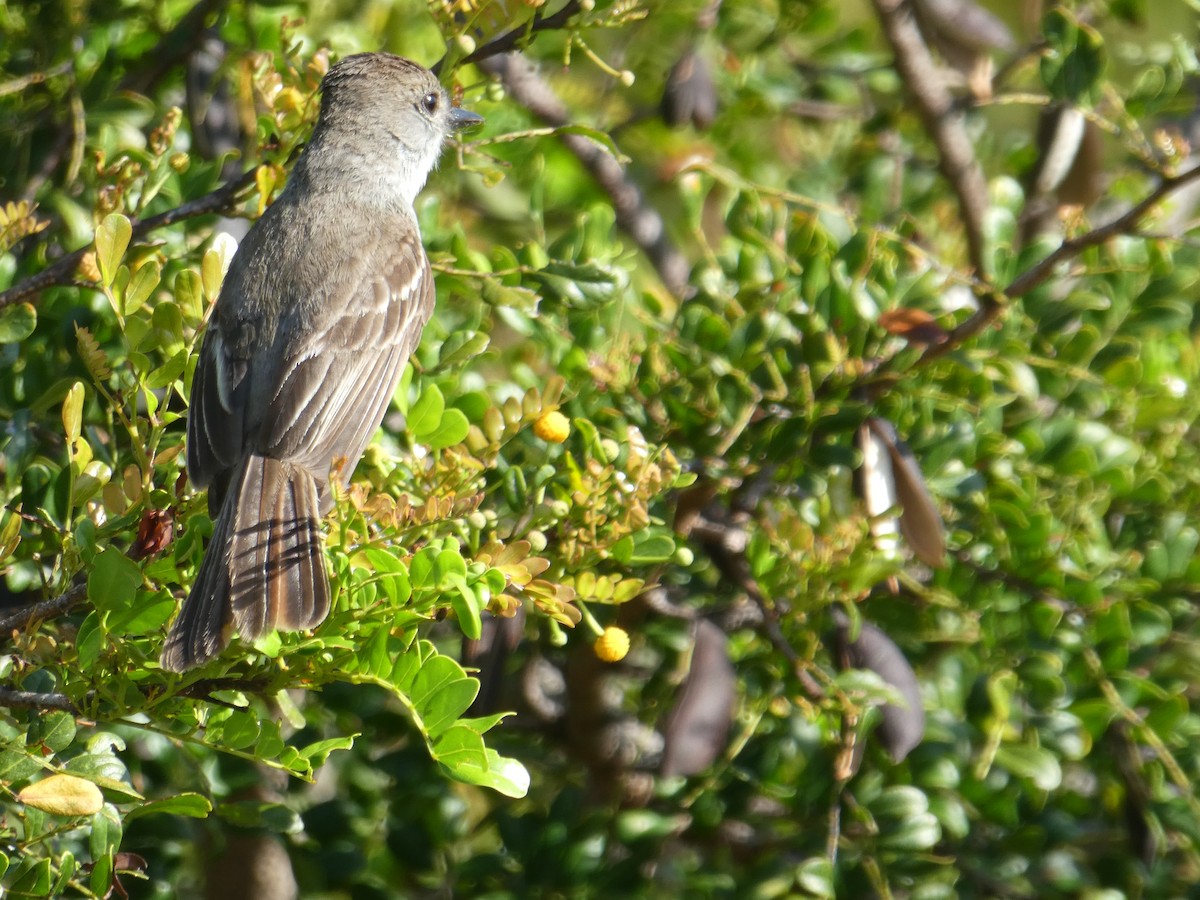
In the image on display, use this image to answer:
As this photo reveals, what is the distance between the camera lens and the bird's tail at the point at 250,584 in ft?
6.48

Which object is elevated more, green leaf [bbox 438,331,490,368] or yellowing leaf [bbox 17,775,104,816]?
green leaf [bbox 438,331,490,368]

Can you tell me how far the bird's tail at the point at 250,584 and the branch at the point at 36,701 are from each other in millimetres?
245

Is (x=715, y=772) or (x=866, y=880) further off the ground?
(x=715, y=772)

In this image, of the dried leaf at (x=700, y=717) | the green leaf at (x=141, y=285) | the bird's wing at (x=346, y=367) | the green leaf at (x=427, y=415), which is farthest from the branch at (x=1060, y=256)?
the green leaf at (x=141, y=285)

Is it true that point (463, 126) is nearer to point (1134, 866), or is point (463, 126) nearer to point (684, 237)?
point (684, 237)

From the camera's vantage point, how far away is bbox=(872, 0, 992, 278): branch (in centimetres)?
419

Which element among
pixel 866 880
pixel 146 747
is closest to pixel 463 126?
pixel 146 747

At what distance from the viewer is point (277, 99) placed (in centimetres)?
266

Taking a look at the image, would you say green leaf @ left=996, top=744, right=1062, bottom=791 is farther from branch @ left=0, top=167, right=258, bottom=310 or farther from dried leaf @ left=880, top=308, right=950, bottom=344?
branch @ left=0, top=167, right=258, bottom=310

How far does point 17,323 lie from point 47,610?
668 mm

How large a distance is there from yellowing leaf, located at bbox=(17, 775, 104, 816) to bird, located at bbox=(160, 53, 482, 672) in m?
0.23

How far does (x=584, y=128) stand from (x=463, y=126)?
974 mm

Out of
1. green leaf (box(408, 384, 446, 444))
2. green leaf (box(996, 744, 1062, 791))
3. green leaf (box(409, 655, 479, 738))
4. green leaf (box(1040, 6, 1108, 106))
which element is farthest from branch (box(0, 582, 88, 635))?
green leaf (box(1040, 6, 1108, 106))

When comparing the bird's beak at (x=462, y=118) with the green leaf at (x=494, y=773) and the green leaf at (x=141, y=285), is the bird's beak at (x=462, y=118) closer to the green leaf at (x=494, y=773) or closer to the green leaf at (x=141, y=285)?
the green leaf at (x=141, y=285)
